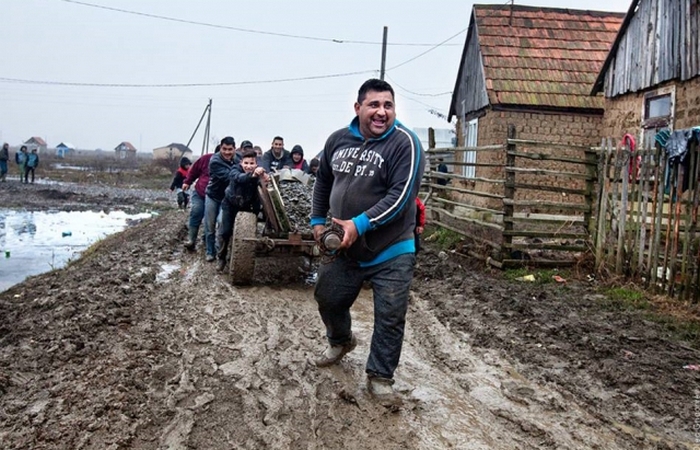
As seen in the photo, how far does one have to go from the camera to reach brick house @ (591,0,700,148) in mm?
10789

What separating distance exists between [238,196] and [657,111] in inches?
340

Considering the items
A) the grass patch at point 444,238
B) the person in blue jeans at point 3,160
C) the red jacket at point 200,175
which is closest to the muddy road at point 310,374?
the red jacket at point 200,175

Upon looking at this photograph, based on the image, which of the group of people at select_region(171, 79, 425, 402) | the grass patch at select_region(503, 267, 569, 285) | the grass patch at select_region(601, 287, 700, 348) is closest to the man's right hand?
the group of people at select_region(171, 79, 425, 402)

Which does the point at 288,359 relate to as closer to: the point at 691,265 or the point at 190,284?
the point at 190,284

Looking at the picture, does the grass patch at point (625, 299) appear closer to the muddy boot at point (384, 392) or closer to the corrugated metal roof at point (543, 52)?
the muddy boot at point (384, 392)

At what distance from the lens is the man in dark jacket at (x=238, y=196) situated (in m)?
8.10

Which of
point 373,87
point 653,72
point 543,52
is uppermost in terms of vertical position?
point 543,52

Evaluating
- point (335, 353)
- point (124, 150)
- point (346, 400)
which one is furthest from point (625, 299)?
point (124, 150)

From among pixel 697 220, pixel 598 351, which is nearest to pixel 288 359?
pixel 598 351

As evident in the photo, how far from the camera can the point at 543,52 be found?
16.7m

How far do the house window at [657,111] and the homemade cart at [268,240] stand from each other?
287 inches

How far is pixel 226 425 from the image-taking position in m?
3.49

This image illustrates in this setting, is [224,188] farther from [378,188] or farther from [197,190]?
[378,188]

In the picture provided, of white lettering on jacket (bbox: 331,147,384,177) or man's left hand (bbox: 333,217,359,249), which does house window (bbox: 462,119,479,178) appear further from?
man's left hand (bbox: 333,217,359,249)
